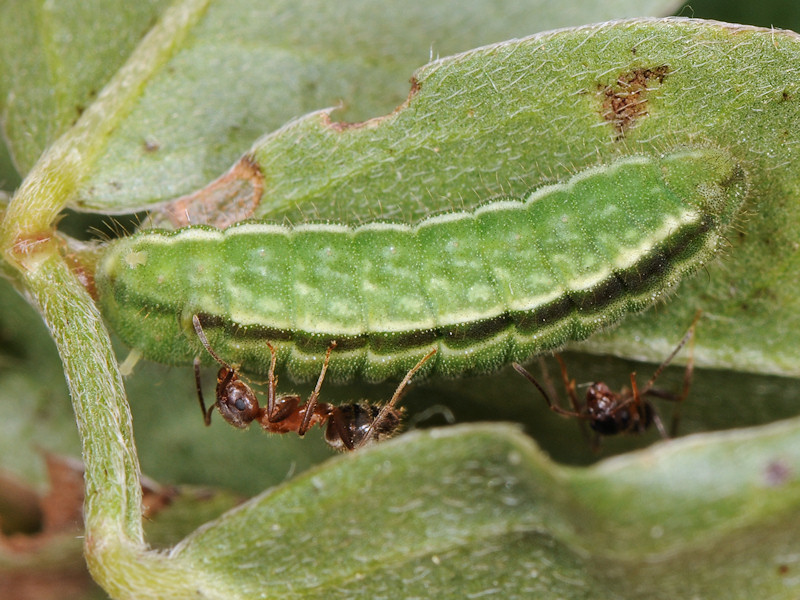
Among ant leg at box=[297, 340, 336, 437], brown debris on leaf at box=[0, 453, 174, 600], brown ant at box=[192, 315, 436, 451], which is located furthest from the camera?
brown debris on leaf at box=[0, 453, 174, 600]

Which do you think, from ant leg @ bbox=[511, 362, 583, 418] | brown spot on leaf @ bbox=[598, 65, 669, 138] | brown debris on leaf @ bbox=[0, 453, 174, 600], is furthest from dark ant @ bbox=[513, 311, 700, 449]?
brown debris on leaf @ bbox=[0, 453, 174, 600]

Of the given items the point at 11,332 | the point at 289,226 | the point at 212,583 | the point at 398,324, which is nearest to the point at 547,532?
the point at 398,324

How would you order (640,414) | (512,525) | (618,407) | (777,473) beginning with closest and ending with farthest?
(777,473)
(512,525)
(618,407)
(640,414)

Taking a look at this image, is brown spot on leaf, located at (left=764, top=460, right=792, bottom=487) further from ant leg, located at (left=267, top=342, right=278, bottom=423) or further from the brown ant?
ant leg, located at (left=267, top=342, right=278, bottom=423)

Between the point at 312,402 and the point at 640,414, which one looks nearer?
the point at 312,402

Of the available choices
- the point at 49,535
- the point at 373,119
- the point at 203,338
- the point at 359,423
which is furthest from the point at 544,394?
the point at 49,535

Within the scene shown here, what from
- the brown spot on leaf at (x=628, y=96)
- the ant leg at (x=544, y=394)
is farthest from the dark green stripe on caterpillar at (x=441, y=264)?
the ant leg at (x=544, y=394)

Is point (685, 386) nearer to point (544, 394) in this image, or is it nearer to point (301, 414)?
point (544, 394)

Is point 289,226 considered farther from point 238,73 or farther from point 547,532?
point 547,532
